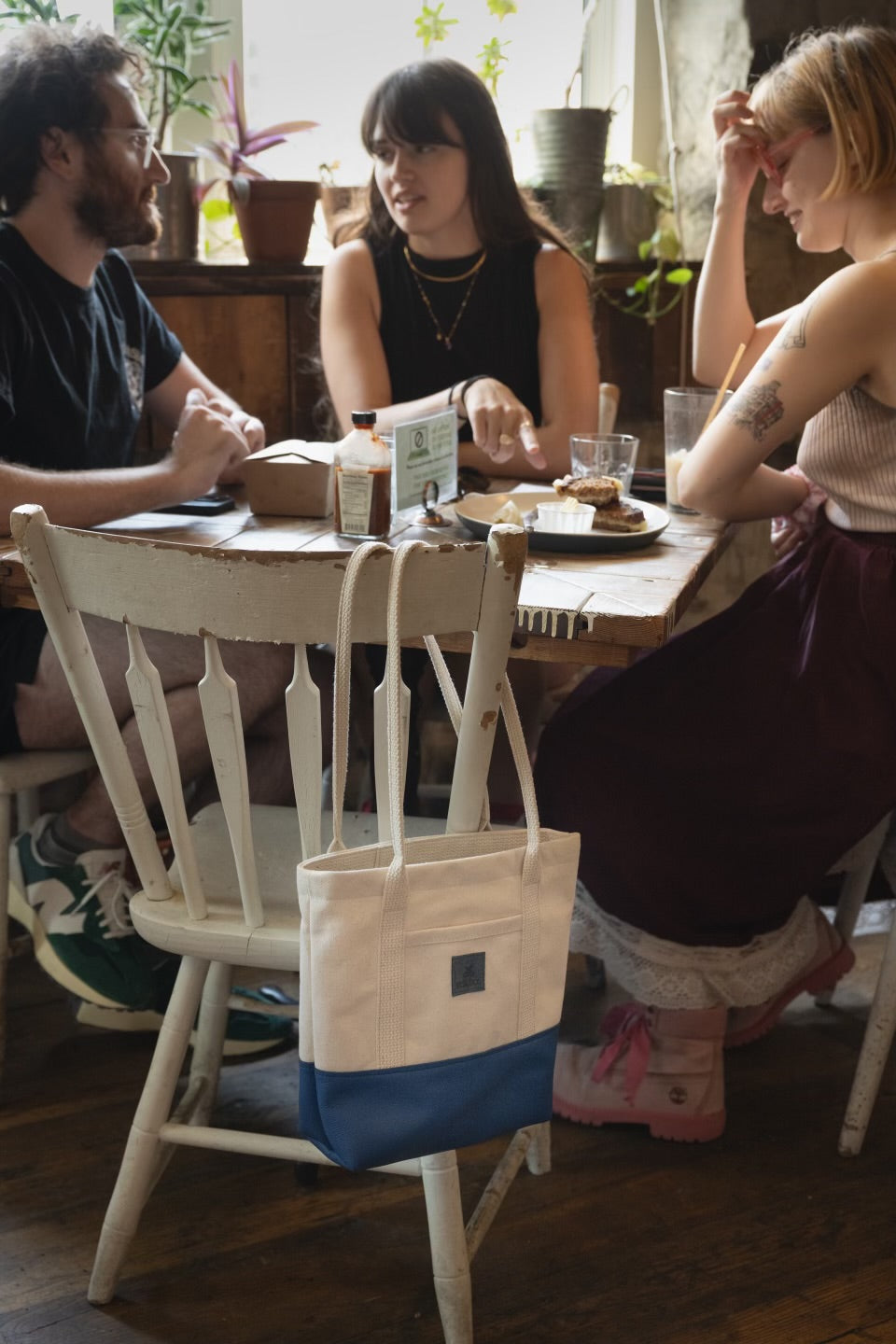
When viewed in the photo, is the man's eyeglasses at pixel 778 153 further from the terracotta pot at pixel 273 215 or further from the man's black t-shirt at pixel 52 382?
the terracotta pot at pixel 273 215

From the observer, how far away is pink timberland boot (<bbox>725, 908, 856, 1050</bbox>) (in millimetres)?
1849

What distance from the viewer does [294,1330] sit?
138 centimetres

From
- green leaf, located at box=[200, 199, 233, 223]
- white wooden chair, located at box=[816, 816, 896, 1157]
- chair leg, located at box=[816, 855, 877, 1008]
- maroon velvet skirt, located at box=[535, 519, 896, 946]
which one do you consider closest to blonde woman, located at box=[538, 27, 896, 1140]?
maroon velvet skirt, located at box=[535, 519, 896, 946]

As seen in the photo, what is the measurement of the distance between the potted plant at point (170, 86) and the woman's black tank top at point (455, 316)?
0.55 m

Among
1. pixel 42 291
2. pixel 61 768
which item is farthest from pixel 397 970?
pixel 42 291

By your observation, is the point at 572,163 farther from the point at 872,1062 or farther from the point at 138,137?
the point at 872,1062

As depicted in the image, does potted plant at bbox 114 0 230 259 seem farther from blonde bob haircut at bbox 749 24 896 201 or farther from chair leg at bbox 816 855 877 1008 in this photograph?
chair leg at bbox 816 855 877 1008

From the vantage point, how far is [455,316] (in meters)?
2.46

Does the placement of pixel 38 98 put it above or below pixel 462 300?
above

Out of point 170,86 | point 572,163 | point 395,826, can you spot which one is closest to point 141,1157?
point 395,826

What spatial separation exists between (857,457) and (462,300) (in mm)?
1007

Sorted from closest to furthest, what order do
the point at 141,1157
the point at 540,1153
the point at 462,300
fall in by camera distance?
the point at 141,1157 → the point at 540,1153 → the point at 462,300

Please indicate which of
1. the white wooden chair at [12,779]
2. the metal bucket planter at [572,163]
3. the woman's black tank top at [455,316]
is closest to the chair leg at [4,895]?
the white wooden chair at [12,779]

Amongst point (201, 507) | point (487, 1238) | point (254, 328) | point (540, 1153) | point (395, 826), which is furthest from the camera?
point (254, 328)
